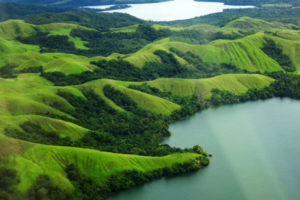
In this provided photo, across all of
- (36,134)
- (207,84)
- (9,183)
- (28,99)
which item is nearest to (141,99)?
(207,84)

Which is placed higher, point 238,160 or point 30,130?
point 30,130

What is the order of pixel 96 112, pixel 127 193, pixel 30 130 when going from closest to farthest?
pixel 127 193 < pixel 30 130 < pixel 96 112

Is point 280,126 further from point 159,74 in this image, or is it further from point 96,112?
point 159,74

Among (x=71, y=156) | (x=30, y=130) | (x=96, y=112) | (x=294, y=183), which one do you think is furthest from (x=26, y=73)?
(x=294, y=183)

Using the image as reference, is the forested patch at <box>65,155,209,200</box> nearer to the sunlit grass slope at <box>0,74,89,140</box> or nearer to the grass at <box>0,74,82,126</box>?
the sunlit grass slope at <box>0,74,89,140</box>

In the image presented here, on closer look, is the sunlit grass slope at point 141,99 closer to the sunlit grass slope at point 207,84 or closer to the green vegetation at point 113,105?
the green vegetation at point 113,105

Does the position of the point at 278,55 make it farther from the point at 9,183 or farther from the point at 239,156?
the point at 9,183

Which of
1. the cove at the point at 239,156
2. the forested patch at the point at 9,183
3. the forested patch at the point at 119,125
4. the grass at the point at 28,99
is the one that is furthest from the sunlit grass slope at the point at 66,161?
the grass at the point at 28,99

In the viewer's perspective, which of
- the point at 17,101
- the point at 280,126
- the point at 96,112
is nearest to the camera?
the point at 17,101
